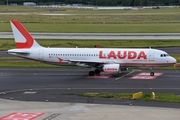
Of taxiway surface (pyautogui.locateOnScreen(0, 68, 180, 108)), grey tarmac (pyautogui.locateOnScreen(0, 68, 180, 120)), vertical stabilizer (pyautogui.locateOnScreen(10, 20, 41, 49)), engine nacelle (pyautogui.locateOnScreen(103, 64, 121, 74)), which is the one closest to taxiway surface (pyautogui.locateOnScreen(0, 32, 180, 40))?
grey tarmac (pyautogui.locateOnScreen(0, 68, 180, 120))

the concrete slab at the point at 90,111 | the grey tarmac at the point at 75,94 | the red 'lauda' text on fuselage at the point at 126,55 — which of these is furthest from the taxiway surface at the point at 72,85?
the red 'lauda' text on fuselage at the point at 126,55

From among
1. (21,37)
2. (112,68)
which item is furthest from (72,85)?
(21,37)

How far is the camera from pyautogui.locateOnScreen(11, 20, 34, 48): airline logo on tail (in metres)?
57.0

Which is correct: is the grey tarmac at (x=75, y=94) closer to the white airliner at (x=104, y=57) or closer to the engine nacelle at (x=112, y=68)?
the engine nacelle at (x=112, y=68)

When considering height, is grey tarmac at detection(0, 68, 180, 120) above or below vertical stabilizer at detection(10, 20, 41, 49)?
below

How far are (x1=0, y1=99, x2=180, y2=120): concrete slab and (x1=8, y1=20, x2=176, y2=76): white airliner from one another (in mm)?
16073

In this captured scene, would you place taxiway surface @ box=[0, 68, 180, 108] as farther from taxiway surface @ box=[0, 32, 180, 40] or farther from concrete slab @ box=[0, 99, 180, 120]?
taxiway surface @ box=[0, 32, 180, 40]

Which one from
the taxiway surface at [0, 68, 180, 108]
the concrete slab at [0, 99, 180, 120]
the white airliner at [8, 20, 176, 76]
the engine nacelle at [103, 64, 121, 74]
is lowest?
the concrete slab at [0, 99, 180, 120]

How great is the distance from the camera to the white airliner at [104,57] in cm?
5384

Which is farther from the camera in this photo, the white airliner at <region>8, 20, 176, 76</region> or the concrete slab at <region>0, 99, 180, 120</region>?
the white airliner at <region>8, 20, 176, 76</region>

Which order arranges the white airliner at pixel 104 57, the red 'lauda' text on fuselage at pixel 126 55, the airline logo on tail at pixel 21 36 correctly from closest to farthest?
the white airliner at pixel 104 57 → the red 'lauda' text on fuselage at pixel 126 55 → the airline logo on tail at pixel 21 36

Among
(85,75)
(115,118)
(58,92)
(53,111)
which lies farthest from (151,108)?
(85,75)

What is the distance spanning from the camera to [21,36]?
57.0 m

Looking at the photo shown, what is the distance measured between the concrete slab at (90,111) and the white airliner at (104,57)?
1607 cm
